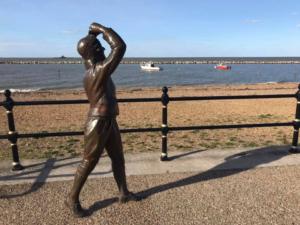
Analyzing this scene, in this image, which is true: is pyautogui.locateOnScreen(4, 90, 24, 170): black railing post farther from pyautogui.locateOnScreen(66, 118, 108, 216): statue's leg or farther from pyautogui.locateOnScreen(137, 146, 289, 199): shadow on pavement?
pyautogui.locateOnScreen(137, 146, 289, 199): shadow on pavement

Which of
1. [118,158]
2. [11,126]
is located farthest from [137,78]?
[118,158]

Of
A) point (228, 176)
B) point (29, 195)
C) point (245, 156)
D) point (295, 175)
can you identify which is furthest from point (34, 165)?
point (295, 175)

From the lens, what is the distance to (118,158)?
4117 millimetres

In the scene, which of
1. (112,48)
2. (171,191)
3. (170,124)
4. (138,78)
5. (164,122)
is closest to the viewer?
(112,48)

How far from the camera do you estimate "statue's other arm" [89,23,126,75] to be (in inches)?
138

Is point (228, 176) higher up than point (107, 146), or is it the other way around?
point (107, 146)

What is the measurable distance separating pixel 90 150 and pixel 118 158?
0.45m

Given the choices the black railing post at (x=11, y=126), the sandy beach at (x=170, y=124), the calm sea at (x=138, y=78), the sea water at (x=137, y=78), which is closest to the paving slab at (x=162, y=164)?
the black railing post at (x=11, y=126)

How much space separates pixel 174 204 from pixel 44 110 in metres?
12.2

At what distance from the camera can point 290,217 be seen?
3738 mm

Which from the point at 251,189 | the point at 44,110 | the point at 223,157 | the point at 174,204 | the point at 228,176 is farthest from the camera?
the point at 44,110

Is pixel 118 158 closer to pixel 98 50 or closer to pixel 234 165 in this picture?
pixel 98 50

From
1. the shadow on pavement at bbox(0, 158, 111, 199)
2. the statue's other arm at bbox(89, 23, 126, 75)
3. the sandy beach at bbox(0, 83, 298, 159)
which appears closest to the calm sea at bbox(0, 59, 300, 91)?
the sandy beach at bbox(0, 83, 298, 159)

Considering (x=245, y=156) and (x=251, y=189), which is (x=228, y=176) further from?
(x=245, y=156)
